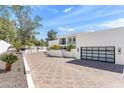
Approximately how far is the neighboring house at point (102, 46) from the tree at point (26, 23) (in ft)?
105

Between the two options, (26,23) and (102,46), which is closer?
(102,46)

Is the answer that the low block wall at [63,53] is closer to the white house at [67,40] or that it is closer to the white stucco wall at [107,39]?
the white stucco wall at [107,39]

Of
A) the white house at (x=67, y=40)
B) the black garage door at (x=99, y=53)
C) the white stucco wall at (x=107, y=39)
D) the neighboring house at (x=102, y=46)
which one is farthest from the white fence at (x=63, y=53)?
the white house at (x=67, y=40)

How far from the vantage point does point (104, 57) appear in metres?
18.6

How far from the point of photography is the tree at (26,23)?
50.9 m

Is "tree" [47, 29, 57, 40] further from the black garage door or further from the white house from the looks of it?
the black garage door

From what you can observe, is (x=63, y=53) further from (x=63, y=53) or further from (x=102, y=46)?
(x=102, y=46)

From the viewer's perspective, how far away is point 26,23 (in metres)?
52.1

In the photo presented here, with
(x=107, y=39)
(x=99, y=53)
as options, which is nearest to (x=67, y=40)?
(x=99, y=53)

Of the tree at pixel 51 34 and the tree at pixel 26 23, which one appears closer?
the tree at pixel 26 23

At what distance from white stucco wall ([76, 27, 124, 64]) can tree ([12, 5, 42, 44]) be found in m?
32.6

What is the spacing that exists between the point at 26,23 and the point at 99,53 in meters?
36.4
